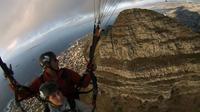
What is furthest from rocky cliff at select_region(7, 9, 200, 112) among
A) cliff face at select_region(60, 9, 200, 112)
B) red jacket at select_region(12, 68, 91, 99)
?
red jacket at select_region(12, 68, 91, 99)

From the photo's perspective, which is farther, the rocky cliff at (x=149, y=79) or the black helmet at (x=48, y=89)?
the rocky cliff at (x=149, y=79)

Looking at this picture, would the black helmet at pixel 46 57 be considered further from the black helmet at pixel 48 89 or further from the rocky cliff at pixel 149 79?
the rocky cliff at pixel 149 79

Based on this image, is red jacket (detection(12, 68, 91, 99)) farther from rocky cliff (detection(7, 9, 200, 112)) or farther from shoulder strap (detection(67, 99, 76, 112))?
rocky cliff (detection(7, 9, 200, 112))

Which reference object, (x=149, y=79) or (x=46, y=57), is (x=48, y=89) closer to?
(x=46, y=57)

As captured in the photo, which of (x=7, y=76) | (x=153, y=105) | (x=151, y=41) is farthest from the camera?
(x=151, y=41)

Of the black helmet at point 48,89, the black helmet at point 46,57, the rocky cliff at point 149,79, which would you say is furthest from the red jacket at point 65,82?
the rocky cliff at point 149,79

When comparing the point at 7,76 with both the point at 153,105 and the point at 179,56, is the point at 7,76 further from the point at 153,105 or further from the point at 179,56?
the point at 179,56

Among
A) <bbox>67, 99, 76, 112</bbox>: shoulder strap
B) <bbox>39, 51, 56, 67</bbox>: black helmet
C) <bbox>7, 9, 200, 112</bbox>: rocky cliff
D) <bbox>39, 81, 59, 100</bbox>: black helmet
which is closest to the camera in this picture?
<bbox>39, 81, 59, 100</bbox>: black helmet

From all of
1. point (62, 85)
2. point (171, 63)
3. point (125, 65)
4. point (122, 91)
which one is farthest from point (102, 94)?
point (62, 85)
